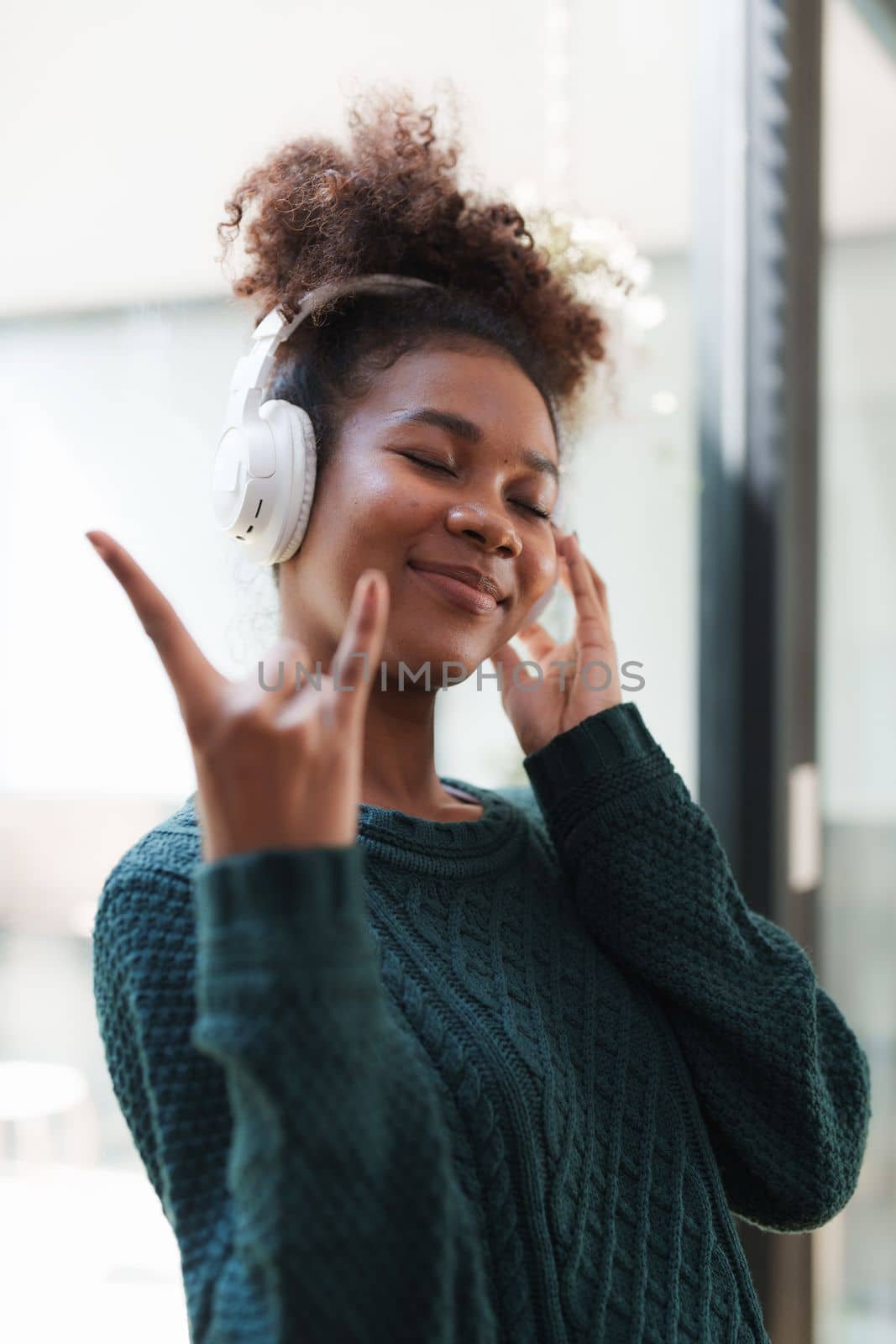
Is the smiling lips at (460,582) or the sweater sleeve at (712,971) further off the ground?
the smiling lips at (460,582)

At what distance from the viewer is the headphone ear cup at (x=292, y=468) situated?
0.86 m

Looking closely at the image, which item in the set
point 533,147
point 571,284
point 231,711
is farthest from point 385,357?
point 533,147

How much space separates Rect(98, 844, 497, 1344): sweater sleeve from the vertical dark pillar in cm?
110

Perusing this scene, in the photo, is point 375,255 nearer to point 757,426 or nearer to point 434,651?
point 434,651

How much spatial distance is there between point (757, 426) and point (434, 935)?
3.48 ft

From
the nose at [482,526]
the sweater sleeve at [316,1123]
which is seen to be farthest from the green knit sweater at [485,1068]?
the nose at [482,526]

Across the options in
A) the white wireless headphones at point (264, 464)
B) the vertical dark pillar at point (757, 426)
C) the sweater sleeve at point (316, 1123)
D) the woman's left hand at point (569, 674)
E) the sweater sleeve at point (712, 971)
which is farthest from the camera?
the vertical dark pillar at point (757, 426)

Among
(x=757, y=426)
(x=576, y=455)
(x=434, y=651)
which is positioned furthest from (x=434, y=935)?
(x=757, y=426)

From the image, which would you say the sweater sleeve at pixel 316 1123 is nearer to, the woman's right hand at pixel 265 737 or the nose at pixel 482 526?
the woman's right hand at pixel 265 737

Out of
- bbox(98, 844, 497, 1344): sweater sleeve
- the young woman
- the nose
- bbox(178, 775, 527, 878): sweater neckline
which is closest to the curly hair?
the young woman

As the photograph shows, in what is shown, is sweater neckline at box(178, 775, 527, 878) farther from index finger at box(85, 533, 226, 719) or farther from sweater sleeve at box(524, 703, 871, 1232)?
index finger at box(85, 533, 226, 719)

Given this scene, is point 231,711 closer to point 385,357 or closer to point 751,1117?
point 385,357

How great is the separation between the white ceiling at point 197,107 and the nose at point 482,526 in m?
0.35

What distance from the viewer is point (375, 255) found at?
95 centimetres
